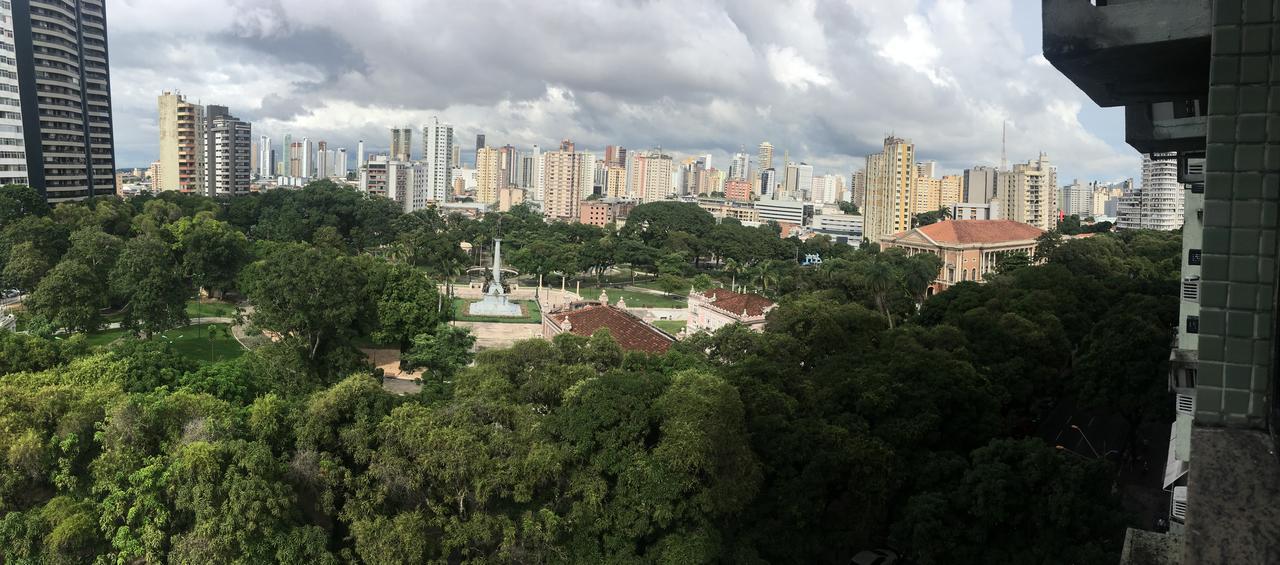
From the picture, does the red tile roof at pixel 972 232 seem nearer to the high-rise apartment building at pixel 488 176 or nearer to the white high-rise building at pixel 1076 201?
the white high-rise building at pixel 1076 201

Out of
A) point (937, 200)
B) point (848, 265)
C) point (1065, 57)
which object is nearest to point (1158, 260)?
point (848, 265)

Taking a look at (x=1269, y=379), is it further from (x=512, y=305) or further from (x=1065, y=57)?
(x=512, y=305)

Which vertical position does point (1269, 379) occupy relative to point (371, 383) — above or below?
above

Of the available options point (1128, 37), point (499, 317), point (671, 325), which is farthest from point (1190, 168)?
point (499, 317)

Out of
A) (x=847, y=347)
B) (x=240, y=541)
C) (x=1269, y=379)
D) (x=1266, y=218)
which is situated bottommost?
(x=240, y=541)

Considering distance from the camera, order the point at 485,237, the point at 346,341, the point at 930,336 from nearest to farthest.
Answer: the point at 930,336 < the point at 346,341 < the point at 485,237

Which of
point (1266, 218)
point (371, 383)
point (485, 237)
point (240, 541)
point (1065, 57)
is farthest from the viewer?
point (485, 237)

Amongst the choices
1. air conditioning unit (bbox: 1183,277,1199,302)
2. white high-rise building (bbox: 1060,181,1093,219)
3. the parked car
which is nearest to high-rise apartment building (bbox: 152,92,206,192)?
the parked car
